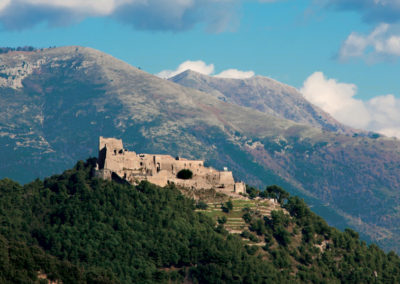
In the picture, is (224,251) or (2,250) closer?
(2,250)

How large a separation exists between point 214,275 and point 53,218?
3940 centimetres

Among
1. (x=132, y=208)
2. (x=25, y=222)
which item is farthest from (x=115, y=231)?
(x=25, y=222)

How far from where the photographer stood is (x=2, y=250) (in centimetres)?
14525

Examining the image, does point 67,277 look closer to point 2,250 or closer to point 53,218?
point 2,250

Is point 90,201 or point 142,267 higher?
point 90,201

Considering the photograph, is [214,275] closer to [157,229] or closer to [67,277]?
[157,229]

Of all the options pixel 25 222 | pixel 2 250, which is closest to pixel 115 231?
pixel 25 222

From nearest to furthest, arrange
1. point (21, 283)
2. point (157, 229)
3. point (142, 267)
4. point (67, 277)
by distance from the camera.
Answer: point (21, 283), point (67, 277), point (142, 267), point (157, 229)

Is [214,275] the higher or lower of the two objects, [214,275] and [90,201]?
the lower

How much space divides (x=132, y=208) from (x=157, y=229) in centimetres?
771

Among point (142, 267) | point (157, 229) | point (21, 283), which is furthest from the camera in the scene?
point (157, 229)

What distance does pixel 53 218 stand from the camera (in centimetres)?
19775

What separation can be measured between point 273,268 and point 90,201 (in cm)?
4399

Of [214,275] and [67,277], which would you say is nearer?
[67,277]
